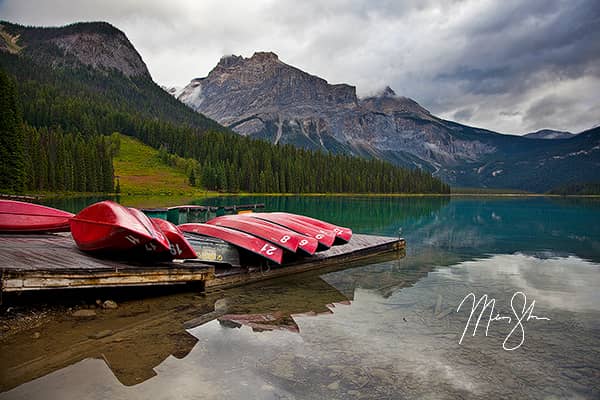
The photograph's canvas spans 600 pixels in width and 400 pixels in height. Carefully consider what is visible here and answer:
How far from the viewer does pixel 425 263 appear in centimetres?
2042

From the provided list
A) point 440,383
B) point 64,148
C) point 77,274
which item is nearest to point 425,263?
point 440,383

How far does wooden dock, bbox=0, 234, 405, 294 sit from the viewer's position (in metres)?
8.68

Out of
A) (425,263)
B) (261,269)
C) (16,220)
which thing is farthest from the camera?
(425,263)

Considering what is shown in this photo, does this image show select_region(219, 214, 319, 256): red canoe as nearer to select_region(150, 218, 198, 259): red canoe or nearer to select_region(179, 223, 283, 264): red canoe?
select_region(179, 223, 283, 264): red canoe

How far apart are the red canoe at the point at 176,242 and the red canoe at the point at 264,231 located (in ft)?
9.99

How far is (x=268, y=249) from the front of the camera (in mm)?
14477

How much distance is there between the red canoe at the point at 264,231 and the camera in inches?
595

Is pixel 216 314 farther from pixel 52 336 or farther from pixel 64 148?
pixel 64 148

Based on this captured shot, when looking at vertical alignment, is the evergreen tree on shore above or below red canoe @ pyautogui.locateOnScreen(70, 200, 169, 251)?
above

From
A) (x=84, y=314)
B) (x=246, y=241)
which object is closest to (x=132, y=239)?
(x=84, y=314)

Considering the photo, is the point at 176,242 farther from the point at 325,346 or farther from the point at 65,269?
the point at 325,346

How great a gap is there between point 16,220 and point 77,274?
194 inches
